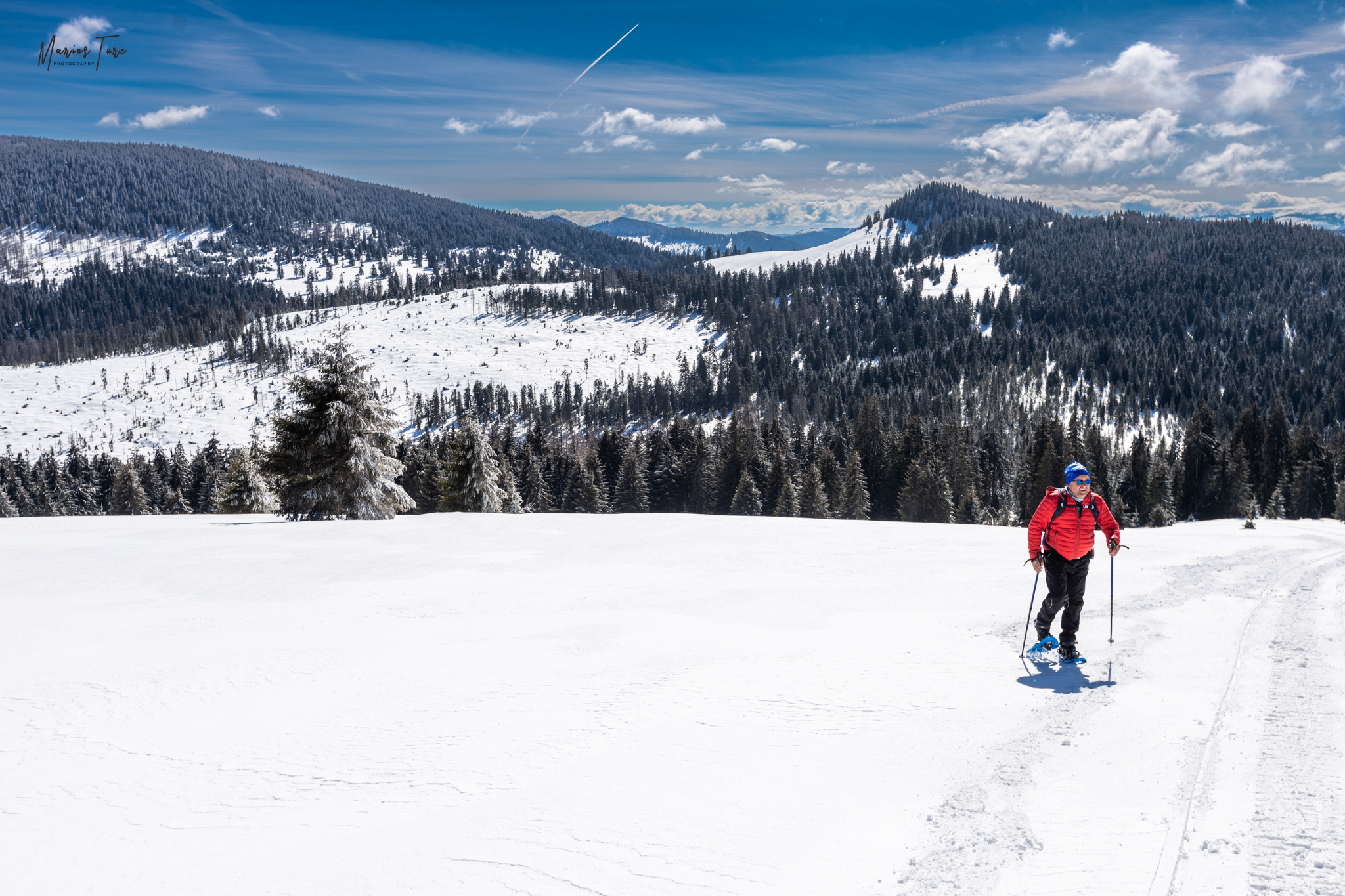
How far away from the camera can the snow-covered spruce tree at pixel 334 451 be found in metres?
26.5

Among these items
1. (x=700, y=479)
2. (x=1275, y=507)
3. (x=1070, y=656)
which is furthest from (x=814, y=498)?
(x=1070, y=656)

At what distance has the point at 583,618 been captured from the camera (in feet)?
33.7

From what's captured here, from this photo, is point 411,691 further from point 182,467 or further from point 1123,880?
point 182,467

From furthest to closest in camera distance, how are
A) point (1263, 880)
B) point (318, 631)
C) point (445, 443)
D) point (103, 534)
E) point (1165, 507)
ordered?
point (445, 443) → point (1165, 507) → point (103, 534) → point (318, 631) → point (1263, 880)

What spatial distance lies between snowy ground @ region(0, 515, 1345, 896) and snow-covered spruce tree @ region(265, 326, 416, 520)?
14.1 meters

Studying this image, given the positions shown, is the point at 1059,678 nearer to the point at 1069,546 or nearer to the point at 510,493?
the point at 1069,546

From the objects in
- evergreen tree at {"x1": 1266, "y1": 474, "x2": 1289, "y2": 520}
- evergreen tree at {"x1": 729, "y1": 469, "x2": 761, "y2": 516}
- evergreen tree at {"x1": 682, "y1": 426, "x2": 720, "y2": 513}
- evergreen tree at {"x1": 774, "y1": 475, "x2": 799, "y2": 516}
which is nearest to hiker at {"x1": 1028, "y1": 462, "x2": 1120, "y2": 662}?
evergreen tree at {"x1": 774, "y1": 475, "x2": 799, "y2": 516}

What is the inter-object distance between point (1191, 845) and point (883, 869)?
2181 millimetres

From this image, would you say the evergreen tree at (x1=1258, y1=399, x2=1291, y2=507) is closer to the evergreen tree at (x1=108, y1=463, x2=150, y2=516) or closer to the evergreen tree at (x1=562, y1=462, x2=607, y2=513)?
the evergreen tree at (x1=562, y1=462, x2=607, y2=513)

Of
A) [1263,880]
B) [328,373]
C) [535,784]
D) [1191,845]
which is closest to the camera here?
[1263,880]

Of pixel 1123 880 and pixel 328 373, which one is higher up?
pixel 328 373

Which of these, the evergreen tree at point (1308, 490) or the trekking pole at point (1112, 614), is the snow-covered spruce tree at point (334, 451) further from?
the evergreen tree at point (1308, 490)

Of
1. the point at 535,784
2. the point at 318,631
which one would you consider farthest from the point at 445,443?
the point at 535,784

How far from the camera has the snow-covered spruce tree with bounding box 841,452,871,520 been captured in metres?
67.2
